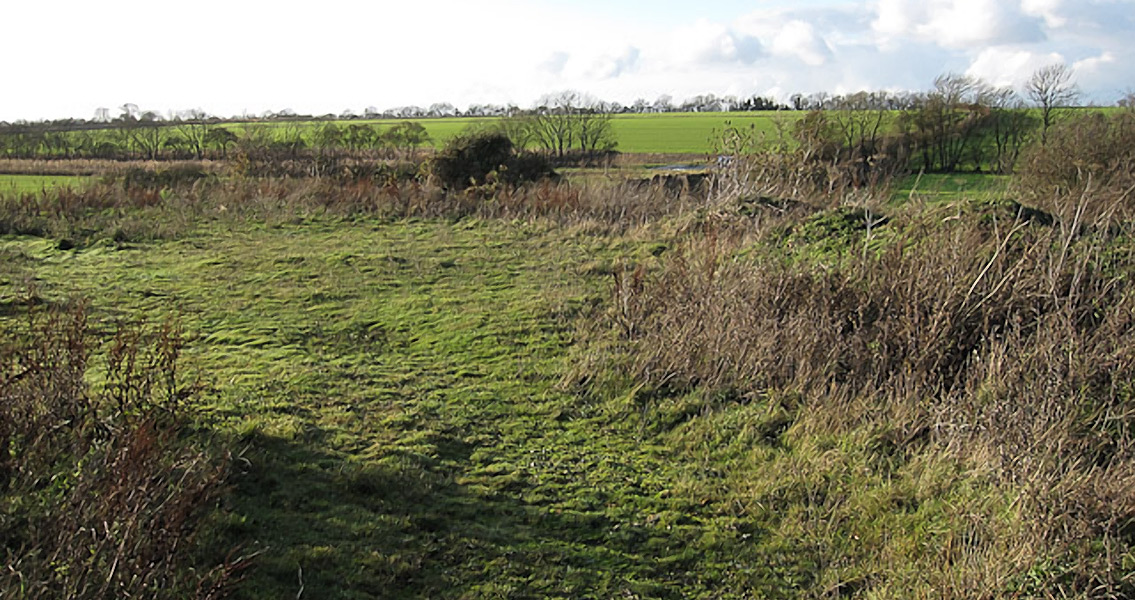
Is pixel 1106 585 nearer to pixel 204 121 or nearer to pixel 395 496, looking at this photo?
pixel 395 496

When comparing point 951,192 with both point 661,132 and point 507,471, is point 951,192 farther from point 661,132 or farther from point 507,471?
point 661,132

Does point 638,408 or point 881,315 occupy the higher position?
point 881,315

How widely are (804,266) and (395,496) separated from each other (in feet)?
14.7

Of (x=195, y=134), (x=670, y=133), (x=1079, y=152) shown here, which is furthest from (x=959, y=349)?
(x=670, y=133)

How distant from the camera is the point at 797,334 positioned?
6352 mm

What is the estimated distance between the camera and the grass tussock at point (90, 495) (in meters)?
3.02

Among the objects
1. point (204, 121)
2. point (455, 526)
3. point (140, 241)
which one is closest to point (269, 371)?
point (455, 526)

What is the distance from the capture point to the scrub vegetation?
12.2 ft

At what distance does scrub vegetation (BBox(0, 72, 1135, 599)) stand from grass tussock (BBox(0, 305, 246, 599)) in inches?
0.7

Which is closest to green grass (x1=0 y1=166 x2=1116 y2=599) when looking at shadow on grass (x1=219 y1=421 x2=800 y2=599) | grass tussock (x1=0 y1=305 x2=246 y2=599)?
shadow on grass (x1=219 y1=421 x2=800 y2=599)

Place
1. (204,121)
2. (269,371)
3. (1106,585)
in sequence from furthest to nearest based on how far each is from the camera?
(204,121) → (269,371) → (1106,585)

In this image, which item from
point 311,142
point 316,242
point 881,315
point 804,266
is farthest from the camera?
point 311,142

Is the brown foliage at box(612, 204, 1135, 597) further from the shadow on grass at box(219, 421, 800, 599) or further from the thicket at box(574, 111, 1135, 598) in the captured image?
the shadow on grass at box(219, 421, 800, 599)

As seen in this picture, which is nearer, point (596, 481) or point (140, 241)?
point (596, 481)
